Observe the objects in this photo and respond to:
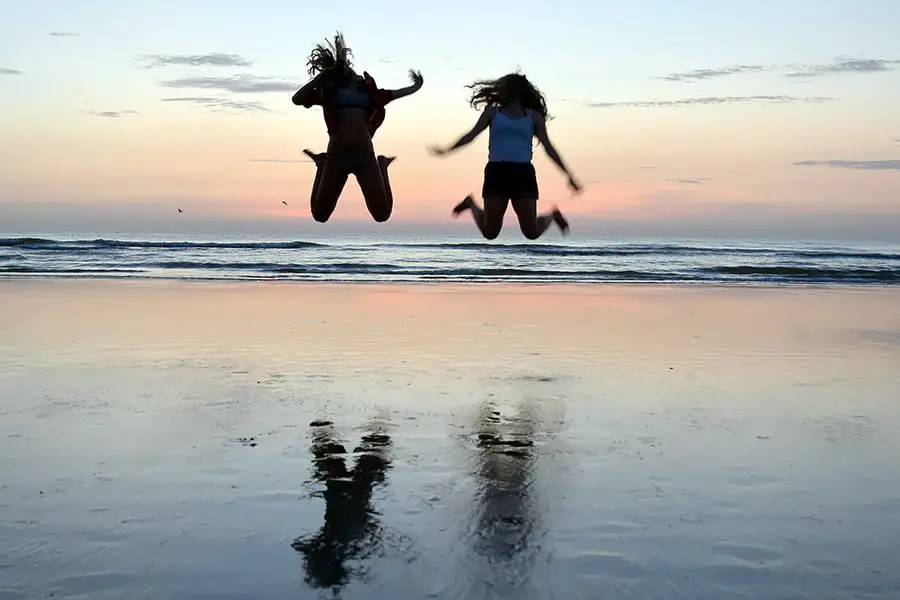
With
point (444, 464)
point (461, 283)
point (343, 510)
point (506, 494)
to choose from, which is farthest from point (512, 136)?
point (461, 283)

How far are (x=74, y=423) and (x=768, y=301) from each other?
16.3 metres

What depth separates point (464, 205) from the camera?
9.97m

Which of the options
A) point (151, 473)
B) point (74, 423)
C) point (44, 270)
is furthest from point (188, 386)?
point (44, 270)

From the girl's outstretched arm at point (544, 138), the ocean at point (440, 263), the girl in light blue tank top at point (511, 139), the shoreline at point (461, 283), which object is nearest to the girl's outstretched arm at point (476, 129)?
the girl in light blue tank top at point (511, 139)

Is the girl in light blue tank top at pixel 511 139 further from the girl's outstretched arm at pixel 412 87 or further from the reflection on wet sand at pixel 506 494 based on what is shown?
the reflection on wet sand at pixel 506 494

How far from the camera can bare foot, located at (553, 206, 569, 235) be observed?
387 inches

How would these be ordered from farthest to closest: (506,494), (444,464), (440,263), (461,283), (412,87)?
(440,263) < (461,283) < (412,87) < (444,464) < (506,494)

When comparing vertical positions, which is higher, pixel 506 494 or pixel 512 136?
pixel 512 136

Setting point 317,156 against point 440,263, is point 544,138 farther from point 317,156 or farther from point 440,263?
point 440,263

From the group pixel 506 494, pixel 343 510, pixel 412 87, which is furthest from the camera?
pixel 412 87

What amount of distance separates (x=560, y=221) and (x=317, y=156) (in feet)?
8.69

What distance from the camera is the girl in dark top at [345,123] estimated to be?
8.91 m

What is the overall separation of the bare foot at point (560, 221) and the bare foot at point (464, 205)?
0.89 metres

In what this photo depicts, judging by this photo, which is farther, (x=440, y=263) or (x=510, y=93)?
(x=440, y=263)
